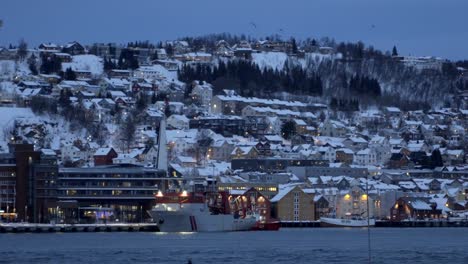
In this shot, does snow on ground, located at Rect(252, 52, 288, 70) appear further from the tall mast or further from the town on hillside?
the tall mast

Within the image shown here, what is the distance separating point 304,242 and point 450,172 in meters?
53.6

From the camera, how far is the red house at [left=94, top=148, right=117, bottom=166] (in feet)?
354

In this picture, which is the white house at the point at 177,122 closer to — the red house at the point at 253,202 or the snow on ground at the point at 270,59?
the snow on ground at the point at 270,59

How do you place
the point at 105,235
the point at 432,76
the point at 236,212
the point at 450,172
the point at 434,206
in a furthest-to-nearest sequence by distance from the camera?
1. the point at 432,76
2. the point at 450,172
3. the point at 434,206
4. the point at 236,212
5. the point at 105,235

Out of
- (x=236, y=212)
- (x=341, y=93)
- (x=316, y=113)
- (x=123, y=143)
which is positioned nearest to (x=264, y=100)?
(x=316, y=113)

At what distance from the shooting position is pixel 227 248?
58156 millimetres

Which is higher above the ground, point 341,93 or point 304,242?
point 341,93

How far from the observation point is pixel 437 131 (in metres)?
145

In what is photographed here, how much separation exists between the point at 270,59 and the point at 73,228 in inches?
3677

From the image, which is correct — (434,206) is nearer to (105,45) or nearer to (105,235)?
(105,235)

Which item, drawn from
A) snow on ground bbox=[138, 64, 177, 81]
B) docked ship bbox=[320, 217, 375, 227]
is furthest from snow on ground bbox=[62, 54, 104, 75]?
docked ship bbox=[320, 217, 375, 227]

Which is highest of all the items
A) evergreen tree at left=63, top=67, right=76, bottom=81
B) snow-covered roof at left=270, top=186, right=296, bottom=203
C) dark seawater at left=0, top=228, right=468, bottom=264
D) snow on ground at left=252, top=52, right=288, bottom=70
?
snow on ground at left=252, top=52, right=288, bottom=70

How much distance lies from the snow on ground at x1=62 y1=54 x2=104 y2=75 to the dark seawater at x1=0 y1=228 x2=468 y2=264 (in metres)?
80.1

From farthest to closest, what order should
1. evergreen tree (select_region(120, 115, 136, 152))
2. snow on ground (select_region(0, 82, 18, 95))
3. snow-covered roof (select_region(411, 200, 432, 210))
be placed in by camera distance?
snow on ground (select_region(0, 82, 18, 95))
evergreen tree (select_region(120, 115, 136, 152))
snow-covered roof (select_region(411, 200, 432, 210))
